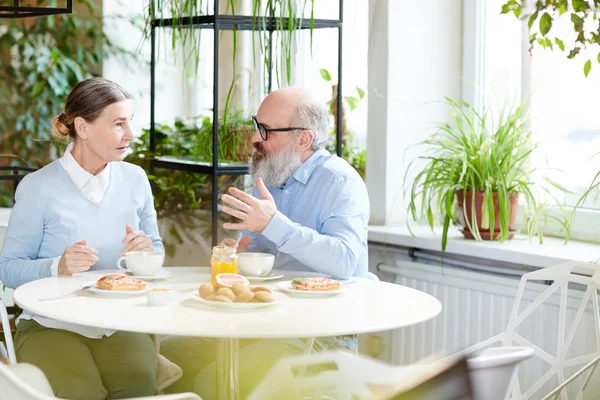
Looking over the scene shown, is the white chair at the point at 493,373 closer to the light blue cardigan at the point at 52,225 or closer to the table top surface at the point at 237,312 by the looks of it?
the table top surface at the point at 237,312

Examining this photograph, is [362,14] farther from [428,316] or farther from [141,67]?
[428,316]

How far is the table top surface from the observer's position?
1703mm

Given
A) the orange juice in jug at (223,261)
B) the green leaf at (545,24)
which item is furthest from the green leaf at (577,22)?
the orange juice in jug at (223,261)

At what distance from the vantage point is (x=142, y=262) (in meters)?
2.21

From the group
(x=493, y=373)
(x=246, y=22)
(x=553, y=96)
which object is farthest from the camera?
(x=553, y=96)

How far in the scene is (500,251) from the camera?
2.96 metres

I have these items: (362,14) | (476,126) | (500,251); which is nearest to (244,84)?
(362,14)

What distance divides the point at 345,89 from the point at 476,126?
652 mm

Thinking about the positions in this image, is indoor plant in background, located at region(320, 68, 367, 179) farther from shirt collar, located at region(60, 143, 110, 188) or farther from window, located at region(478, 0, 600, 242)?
shirt collar, located at region(60, 143, 110, 188)

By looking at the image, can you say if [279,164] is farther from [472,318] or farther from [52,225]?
[472,318]

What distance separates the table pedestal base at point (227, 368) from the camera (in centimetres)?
201

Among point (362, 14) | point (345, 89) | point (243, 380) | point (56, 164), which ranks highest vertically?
point (362, 14)

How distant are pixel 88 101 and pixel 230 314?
38.9 inches

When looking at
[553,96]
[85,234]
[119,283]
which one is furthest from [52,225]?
[553,96]
